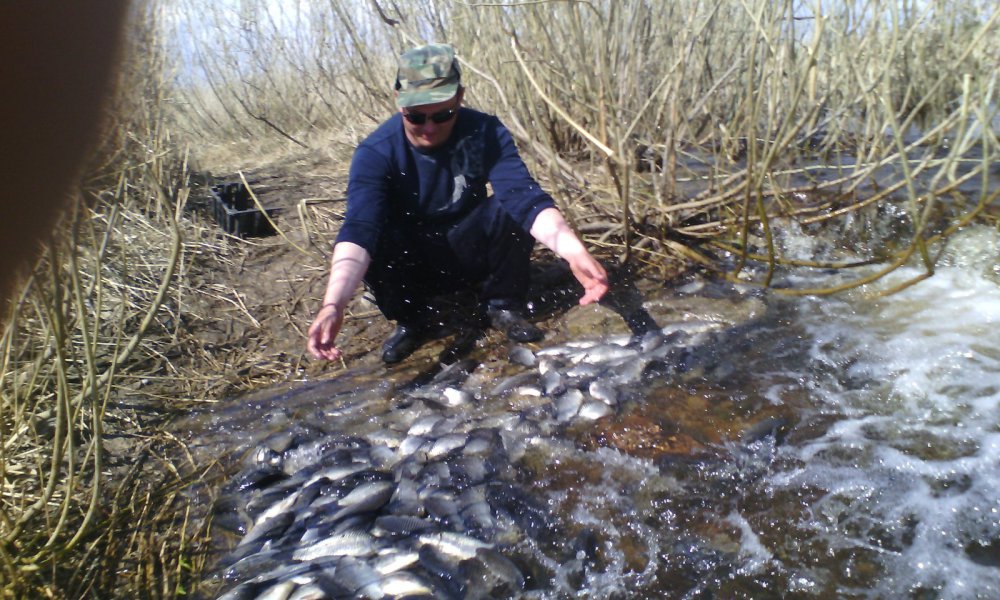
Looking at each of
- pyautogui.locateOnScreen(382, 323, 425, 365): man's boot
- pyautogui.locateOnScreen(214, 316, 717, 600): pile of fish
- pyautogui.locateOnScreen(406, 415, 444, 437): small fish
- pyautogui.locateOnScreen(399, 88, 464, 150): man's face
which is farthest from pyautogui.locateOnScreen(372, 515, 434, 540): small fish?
pyautogui.locateOnScreen(399, 88, 464, 150): man's face

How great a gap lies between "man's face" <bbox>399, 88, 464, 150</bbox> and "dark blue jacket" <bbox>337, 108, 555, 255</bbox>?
6cm

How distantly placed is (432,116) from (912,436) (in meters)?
2.46

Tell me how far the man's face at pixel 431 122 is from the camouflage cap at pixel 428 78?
0.03 m

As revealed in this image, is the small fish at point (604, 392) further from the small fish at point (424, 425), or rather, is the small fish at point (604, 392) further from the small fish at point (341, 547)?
the small fish at point (341, 547)

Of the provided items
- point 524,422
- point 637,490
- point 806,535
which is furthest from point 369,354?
point 806,535

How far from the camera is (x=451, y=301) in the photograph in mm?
4285

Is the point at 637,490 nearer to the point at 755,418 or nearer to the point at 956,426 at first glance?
the point at 755,418

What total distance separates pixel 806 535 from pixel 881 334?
5.25 ft

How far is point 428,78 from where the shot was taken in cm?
334

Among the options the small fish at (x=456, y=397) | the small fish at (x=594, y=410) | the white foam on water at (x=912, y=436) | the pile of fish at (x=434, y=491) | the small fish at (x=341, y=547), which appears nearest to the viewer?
the white foam on water at (x=912, y=436)

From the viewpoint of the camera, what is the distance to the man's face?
335cm

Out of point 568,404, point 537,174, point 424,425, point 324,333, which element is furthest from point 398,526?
point 537,174

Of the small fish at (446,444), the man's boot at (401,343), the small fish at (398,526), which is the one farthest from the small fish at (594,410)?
the man's boot at (401,343)

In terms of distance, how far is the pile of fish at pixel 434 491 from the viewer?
91.2 inches
